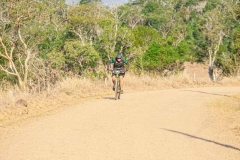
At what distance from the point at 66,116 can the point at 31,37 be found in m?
Result: 13.9

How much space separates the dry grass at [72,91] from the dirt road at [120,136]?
1.23m

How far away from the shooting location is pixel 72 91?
16594 millimetres

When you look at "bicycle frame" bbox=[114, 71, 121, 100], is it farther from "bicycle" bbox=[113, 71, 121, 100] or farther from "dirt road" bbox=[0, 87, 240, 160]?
"dirt road" bbox=[0, 87, 240, 160]

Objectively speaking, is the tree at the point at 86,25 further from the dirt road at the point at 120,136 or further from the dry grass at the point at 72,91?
the dirt road at the point at 120,136

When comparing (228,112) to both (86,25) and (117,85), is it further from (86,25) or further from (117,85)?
(86,25)

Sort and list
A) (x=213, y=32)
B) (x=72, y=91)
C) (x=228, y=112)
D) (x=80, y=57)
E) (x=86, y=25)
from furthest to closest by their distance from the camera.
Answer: (x=213, y=32) → (x=86, y=25) → (x=80, y=57) → (x=72, y=91) → (x=228, y=112)

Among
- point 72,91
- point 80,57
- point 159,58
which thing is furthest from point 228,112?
point 159,58

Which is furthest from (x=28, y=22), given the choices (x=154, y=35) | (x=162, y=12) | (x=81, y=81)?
(x=162, y=12)

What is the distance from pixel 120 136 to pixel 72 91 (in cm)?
882

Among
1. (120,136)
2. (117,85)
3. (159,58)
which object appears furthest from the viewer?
(159,58)

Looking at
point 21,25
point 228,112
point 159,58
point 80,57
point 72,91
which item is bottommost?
point 72,91

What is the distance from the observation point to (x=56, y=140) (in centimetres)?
774

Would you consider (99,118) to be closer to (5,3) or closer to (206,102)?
(206,102)

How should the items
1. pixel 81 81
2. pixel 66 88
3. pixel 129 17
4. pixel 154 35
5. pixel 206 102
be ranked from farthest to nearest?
1. pixel 129 17
2. pixel 154 35
3. pixel 81 81
4. pixel 66 88
5. pixel 206 102
